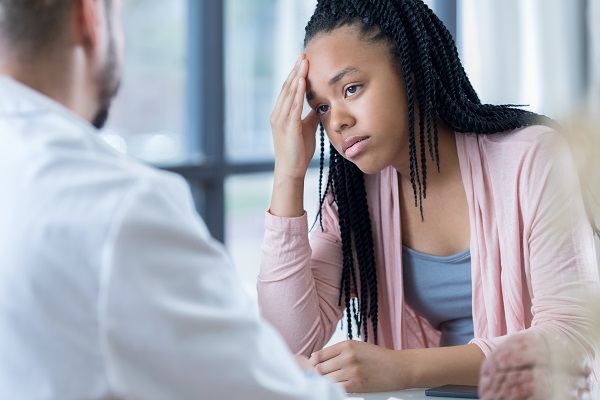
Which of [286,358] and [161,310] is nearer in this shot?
[161,310]

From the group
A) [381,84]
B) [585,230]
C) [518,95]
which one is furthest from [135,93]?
[585,230]

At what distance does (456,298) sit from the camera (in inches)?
69.3

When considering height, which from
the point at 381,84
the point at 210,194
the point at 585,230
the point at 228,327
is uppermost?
the point at 381,84

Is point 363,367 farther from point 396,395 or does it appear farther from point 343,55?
point 343,55

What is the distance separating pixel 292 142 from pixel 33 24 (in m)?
0.92

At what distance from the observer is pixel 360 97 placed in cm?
167

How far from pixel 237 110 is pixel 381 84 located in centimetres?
213

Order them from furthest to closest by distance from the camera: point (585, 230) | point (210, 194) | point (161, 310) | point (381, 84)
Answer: point (210, 194) → point (381, 84) → point (585, 230) → point (161, 310)

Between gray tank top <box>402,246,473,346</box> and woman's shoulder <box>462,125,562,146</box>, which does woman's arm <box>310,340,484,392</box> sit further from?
woman's shoulder <box>462,125,562,146</box>

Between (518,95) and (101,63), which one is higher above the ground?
(101,63)

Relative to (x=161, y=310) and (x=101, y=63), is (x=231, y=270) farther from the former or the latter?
(x=101, y=63)

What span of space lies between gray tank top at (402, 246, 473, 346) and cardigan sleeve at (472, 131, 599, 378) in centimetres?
11

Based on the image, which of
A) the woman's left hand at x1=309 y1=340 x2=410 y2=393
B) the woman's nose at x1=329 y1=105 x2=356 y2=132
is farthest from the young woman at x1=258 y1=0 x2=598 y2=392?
the woman's left hand at x1=309 y1=340 x2=410 y2=393

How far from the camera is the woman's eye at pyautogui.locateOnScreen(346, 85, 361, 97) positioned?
167 centimetres
